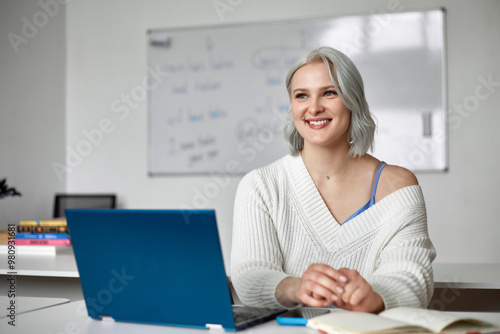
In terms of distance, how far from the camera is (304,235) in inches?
58.5

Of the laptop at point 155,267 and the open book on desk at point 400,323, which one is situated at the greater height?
the laptop at point 155,267

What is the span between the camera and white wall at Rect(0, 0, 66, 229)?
3287 millimetres

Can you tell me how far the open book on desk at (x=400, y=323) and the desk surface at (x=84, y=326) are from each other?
2.7 inches

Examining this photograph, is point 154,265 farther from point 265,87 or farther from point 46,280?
point 265,87

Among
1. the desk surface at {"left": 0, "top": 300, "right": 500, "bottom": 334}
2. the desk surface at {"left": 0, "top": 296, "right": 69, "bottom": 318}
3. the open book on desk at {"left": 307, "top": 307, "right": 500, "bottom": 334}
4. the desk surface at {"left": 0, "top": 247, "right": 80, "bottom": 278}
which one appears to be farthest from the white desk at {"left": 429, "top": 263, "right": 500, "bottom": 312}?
the desk surface at {"left": 0, "top": 247, "right": 80, "bottom": 278}

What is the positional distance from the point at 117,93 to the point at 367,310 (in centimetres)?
319

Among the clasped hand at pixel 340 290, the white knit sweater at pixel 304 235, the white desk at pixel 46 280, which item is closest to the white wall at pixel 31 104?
the white desk at pixel 46 280

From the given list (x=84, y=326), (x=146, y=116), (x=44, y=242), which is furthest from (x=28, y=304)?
(x=146, y=116)

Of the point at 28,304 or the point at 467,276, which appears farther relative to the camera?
the point at 467,276

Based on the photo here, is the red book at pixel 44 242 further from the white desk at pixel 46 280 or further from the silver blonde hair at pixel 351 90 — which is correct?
the silver blonde hair at pixel 351 90

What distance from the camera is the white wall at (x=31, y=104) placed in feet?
10.8

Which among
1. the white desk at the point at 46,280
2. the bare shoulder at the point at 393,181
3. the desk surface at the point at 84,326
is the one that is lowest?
the white desk at the point at 46,280

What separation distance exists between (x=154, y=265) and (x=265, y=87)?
2.72 m

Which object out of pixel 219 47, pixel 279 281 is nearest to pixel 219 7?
Result: pixel 219 47
